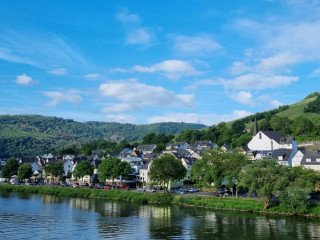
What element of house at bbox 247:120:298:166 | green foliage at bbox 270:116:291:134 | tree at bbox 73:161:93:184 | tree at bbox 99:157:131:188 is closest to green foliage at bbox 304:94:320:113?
green foliage at bbox 270:116:291:134

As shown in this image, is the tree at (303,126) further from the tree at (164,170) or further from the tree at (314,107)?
the tree at (164,170)

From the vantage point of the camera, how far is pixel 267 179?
55.7 metres

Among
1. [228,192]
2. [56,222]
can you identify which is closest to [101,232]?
[56,222]

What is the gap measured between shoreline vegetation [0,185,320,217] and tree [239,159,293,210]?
2.47m

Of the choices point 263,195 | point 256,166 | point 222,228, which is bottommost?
point 222,228

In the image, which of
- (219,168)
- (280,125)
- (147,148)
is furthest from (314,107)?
(219,168)

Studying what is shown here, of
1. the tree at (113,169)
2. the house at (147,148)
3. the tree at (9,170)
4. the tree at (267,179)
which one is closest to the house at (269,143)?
the tree at (113,169)

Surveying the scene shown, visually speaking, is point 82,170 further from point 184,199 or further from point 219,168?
point 219,168

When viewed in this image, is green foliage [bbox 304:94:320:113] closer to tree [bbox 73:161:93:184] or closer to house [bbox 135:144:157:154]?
house [bbox 135:144:157:154]

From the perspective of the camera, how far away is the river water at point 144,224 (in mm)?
40000

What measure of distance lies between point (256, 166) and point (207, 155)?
17.6m

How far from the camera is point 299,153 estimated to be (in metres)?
90.3

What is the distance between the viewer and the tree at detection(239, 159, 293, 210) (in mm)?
54344

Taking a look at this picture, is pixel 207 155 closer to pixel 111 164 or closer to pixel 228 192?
pixel 228 192
